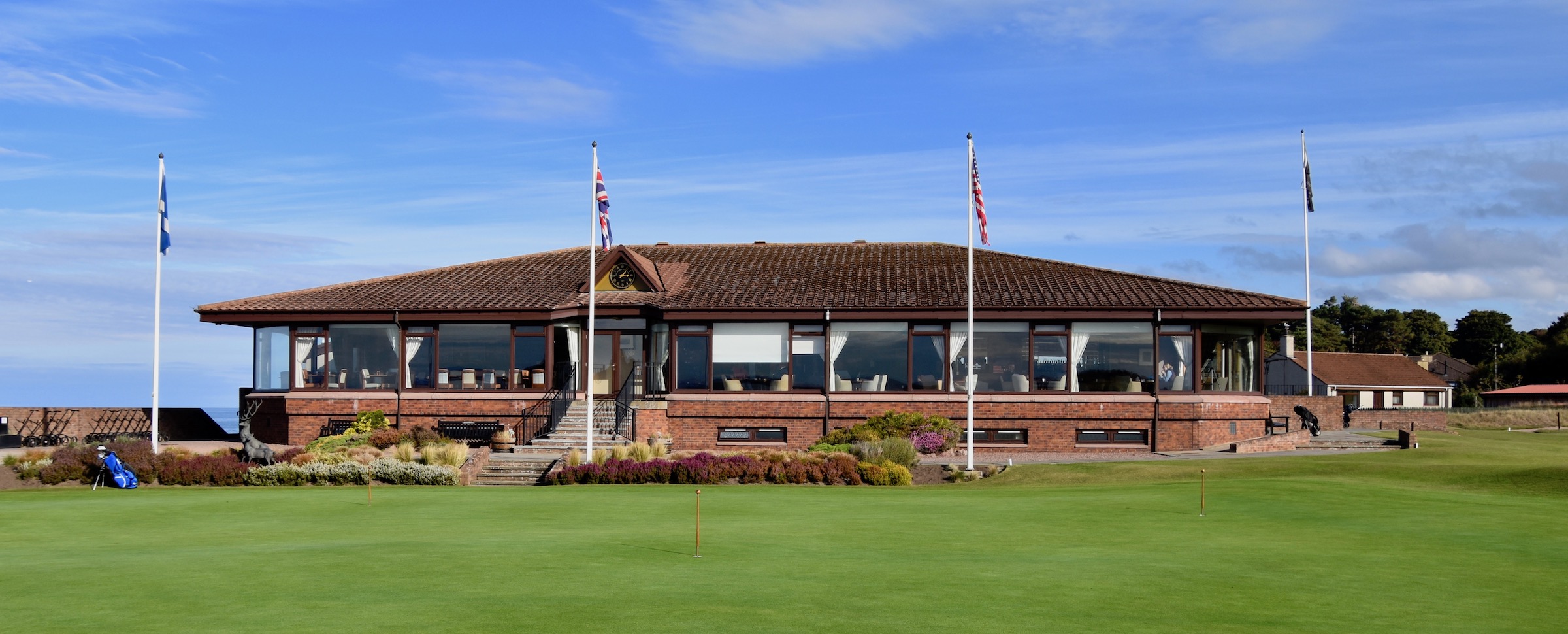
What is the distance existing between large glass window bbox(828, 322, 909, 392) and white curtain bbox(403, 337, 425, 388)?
37.4ft

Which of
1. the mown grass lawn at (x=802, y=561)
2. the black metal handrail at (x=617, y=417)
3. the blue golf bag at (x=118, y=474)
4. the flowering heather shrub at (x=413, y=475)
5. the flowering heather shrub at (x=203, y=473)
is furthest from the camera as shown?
the black metal handrail at (x=617, y=417)

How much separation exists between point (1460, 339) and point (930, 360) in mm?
97195

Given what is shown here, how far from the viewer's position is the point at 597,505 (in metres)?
20.2

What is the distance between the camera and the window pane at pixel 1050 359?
3462cm

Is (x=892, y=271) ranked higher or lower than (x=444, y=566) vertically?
higher

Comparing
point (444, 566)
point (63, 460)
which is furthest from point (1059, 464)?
point (63, 460)

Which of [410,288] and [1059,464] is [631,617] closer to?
[1059,464]

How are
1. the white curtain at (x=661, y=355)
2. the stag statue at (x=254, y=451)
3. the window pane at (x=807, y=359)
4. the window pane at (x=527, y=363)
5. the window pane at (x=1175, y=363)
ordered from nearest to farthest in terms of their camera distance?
the stag statue at (x=254, y=451) → the window pane at (x=1175, y=363) → the window pane at (x=807, y=359) → the window pane at (x=527, y=363) → the white curtain at (x=661, y=355)

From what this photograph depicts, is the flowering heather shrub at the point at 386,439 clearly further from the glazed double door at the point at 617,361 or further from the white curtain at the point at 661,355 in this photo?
the white curtain at the point at 661,355

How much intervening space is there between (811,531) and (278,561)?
6264 mm

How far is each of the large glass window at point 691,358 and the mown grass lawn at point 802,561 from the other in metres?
12.6

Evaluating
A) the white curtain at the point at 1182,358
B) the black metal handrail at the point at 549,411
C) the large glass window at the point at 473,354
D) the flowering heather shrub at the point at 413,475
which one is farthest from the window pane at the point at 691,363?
the white curtain at the point at 1182,358

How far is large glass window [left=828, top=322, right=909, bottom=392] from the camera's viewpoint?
1390 inches

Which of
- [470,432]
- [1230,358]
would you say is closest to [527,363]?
[470,432]
